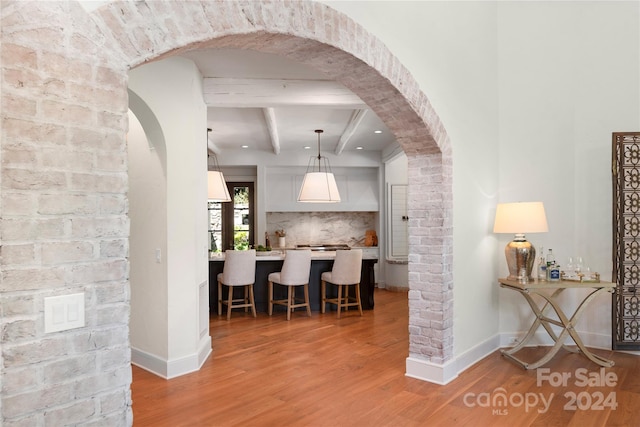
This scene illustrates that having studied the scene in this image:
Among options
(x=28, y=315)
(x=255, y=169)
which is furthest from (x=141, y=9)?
(x=255, y=169)

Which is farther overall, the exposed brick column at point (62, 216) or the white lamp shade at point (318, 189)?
Answer: the white lamp shade at point (318, 189)

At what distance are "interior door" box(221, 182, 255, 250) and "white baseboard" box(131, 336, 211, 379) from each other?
18.1 feet

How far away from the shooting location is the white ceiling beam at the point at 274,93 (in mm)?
4258

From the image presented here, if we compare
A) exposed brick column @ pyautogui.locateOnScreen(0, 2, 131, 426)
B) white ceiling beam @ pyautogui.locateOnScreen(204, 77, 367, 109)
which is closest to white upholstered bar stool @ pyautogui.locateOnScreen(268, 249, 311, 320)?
white ceiling beam @ pyautogui.locateOnScreen(204, 77, 367, 109)

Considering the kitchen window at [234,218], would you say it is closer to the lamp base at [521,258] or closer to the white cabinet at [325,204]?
the white cabinet at [325,204]

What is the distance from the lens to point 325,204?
8945 millimetres

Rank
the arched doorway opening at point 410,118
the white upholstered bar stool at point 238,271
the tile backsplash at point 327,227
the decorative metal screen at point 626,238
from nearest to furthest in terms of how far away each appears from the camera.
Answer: the arched doorway opening at point 410,118 → the decorative metal screen at point 626,238 → the white upholstered bar stool at point 238,271 → the tile backsplash at point 327,227

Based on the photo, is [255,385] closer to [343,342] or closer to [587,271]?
[343,342]

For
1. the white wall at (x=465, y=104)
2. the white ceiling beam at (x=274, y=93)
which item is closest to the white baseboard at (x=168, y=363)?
the white wall at (x=465, y=104)

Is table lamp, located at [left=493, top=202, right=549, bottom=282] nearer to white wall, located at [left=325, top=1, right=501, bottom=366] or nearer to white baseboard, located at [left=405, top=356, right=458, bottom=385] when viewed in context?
white wall, located at [left=325, top=1, right=501, bottom=366]

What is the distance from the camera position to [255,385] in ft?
11.3

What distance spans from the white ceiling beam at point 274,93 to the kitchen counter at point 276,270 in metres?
2.45

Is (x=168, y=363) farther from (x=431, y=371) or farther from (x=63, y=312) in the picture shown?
(x=63, y=312)

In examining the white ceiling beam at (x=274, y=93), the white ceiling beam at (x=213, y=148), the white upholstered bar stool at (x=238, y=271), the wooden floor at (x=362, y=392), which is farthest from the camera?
the white ceiling beam at (x=213, y=148)
